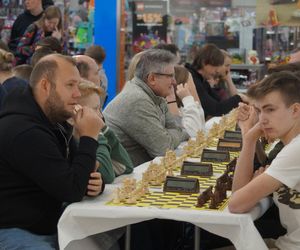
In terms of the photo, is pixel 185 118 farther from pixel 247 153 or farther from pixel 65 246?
pixel 65 246

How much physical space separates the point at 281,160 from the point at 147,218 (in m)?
0.62

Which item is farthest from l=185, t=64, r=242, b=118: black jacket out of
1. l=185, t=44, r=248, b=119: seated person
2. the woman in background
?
the woman in background

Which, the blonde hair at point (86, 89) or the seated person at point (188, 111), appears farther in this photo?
the seated person at point (188, 111)

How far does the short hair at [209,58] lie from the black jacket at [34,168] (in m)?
4.71

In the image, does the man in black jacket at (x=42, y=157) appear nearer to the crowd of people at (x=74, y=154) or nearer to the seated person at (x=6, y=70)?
the crowd of people at (x=74, y=154)

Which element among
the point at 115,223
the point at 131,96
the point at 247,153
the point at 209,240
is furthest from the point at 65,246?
the point at 131,96

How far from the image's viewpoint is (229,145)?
5.02m

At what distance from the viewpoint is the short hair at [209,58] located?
805 centimetres

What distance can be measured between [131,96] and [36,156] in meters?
1.75

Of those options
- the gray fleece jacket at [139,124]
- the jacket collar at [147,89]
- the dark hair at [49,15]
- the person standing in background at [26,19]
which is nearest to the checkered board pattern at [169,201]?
the gray fleece jacket at [139,124]

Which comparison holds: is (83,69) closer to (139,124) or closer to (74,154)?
(139,124)

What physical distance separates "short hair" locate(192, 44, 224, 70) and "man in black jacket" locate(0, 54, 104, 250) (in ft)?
15.0

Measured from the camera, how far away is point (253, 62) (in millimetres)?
11070

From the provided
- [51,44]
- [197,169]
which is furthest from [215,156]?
[51,44]
